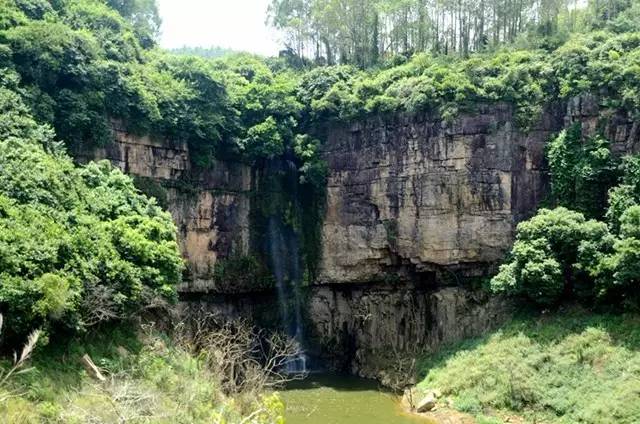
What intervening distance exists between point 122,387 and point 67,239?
703 centimetres

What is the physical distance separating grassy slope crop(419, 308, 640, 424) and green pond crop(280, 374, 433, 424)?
1.97 meters

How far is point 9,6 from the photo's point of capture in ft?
90.3

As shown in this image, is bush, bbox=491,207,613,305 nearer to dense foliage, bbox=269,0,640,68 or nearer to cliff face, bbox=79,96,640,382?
cliff face, bbox=79,96,640,382

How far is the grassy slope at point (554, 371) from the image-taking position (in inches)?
739

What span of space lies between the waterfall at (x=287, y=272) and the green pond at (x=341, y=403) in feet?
12.9

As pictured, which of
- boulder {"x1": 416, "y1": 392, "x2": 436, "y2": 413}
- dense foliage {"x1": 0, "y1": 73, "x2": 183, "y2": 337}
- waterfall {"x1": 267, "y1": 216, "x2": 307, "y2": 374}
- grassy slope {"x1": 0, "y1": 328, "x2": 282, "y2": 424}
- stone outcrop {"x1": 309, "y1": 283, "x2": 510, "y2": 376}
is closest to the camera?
grassy slope {"x1": 0, "y1": 328, "x2": 282, "y2": 424}

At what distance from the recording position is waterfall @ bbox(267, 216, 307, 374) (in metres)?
31.7

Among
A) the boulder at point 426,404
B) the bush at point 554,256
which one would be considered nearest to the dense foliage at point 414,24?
the bush at point 554,256

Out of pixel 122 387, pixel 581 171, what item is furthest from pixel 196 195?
pixel 122 387

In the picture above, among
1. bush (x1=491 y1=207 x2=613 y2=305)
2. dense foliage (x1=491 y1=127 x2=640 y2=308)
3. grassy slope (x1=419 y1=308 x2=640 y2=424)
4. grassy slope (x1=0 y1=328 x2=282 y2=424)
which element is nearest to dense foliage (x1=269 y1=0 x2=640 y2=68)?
dense foliage (x1=491 y1=127 x2=640 y2=308)

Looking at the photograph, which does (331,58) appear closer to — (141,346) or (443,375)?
(443,375)

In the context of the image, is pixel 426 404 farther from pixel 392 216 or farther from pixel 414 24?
pixel 414 24

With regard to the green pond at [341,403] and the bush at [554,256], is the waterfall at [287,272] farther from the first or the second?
the bush at [554,256]

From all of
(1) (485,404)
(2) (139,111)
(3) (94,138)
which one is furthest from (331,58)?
(1) (485,404)
